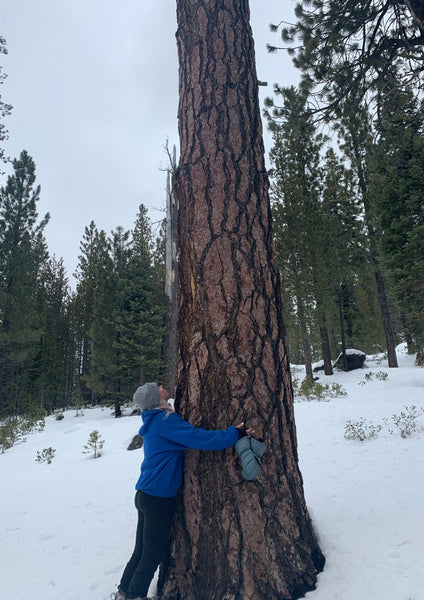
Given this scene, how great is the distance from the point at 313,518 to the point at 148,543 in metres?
1.46

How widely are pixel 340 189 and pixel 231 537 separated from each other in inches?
820

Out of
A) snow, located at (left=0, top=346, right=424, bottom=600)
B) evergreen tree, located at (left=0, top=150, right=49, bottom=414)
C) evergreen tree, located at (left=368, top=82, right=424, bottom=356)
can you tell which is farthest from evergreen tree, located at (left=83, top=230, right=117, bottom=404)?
evergreen tree, located at (left=368, top=82, right=424, bottom=356)

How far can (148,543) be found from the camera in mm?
2404

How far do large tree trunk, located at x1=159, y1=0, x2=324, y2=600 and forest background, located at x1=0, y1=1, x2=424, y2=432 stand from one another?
376 centimetres

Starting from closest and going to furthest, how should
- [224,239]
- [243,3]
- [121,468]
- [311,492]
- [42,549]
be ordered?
[224,239] → [243,3] → [42,549] → [311,492] → [121,468]

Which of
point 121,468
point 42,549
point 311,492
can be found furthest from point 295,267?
point 42,549

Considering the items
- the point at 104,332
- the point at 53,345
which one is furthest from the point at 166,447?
the point at 53,345

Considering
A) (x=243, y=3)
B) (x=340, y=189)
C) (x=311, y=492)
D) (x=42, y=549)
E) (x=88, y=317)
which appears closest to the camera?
(x=243, y=3)

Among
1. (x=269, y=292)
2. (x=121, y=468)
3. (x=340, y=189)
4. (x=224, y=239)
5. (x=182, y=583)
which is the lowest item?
(x=121, y=468)

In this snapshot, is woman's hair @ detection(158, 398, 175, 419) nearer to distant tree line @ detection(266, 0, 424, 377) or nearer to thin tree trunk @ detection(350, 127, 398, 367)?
distant tree line @ detection(266, 0, 424, 377)

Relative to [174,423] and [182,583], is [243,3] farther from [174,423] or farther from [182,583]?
[182,583]

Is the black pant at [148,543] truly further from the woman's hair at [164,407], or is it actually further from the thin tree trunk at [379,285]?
the thin tree trunk at [379,285]

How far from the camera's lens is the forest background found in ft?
19.2

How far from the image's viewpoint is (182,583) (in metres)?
2.32
